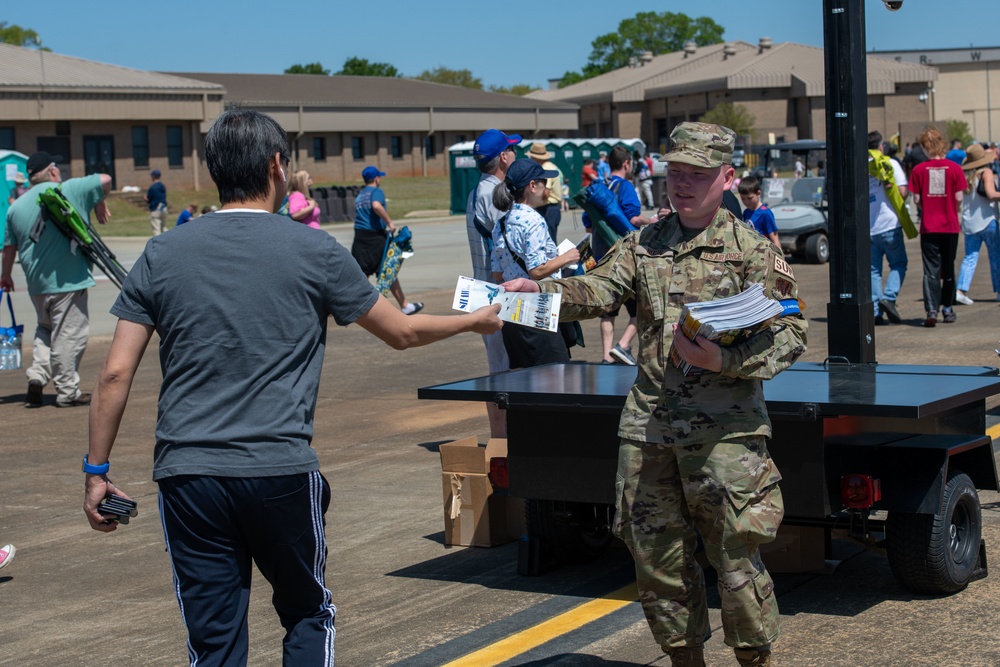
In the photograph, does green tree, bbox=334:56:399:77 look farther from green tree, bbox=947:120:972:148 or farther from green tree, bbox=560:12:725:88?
green tree, bbox=947:120:972:148

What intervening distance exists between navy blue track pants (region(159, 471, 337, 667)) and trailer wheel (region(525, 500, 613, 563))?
2.27 meters

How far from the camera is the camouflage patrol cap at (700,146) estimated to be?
4.07m

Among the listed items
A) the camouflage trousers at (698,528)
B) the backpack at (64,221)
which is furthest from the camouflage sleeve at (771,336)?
the backpack at (64,221)

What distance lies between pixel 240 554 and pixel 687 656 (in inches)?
62.6

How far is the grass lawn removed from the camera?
142ft

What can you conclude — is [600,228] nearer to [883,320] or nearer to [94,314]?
[883,320]

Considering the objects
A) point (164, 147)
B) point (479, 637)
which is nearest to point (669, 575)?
point (479, 637)

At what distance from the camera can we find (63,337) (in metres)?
10.8

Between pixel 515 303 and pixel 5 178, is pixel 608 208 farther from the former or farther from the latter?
pixel 5 178

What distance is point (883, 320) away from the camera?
46.1ft

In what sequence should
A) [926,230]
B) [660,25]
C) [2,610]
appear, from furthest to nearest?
[660,25] < [926,230] < [2,610]

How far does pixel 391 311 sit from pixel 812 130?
74505mm

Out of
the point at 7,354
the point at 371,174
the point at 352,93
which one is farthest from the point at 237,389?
the point at 352,93

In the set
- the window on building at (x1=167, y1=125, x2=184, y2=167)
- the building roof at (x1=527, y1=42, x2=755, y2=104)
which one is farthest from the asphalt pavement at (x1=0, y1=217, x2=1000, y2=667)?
the building roof at (x1=527, y1=42, x2=755, y2=104)
